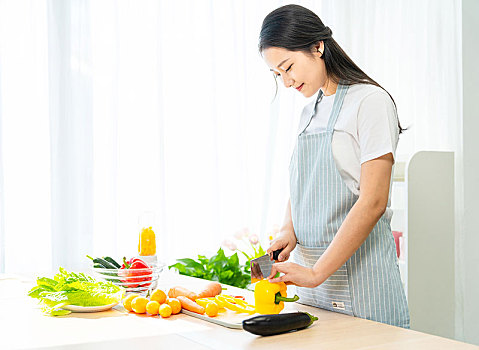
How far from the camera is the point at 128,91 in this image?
316cm

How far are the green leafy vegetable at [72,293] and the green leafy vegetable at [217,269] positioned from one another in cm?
156

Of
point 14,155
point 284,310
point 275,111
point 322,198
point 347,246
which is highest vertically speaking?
point 275,111

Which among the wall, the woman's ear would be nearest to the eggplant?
the woman's ear

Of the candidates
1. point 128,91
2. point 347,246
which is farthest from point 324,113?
point 128,91

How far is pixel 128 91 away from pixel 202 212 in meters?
0.90

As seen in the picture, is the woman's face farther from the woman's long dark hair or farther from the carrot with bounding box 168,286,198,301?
the carrot with bounding box 168,286,198,301

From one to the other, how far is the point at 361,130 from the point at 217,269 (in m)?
1.88

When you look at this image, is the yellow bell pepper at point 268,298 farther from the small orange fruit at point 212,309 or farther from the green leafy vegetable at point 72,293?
the green leafy vegetable at point 72,293

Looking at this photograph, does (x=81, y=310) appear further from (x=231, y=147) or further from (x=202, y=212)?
(x=231, y=147)

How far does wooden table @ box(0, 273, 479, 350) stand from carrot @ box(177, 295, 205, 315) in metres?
0.03

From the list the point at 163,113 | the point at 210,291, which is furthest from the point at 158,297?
the point at 163,113

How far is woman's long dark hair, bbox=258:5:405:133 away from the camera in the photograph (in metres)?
1.57

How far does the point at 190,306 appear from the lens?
4.73ft

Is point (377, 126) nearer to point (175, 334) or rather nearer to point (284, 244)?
point (284, 244)
